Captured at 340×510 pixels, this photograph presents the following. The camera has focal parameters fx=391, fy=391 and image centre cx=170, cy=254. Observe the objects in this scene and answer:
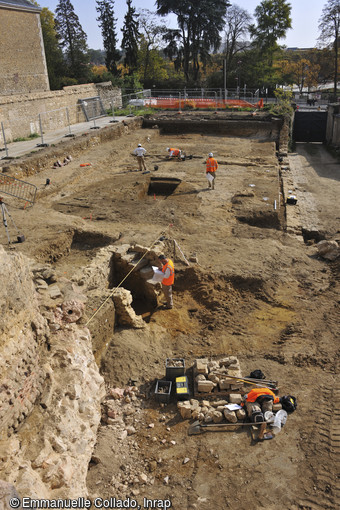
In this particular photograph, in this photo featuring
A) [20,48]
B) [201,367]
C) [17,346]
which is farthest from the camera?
[20,48]

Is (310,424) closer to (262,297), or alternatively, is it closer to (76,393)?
(76,393)

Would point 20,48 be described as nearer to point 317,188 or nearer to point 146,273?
point 317,188

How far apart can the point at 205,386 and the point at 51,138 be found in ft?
65.1

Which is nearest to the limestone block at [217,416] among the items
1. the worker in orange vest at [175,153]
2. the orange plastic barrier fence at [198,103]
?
the worker in orange vest at [175,153]

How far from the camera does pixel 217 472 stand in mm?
4977

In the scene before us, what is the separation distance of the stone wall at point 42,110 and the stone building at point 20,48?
3390 millimetres

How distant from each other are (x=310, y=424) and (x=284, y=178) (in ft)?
44.8

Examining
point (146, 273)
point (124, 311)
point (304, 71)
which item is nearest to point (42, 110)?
point (146, 273)

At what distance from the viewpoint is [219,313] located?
28.4ft

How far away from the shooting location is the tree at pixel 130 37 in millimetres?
43384

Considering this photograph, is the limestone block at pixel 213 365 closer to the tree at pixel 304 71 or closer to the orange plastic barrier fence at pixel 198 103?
the orange plastic barrier fence at pixel 198 103

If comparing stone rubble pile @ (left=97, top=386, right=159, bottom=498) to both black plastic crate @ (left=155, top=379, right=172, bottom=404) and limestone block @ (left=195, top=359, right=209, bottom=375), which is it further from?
limestone block @ (left=195, top=359, right=209, bottom=375)

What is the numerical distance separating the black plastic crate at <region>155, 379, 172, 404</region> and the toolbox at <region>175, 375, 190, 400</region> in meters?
0.14

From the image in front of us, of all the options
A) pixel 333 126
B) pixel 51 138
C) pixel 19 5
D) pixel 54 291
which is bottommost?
pixel 54 291
